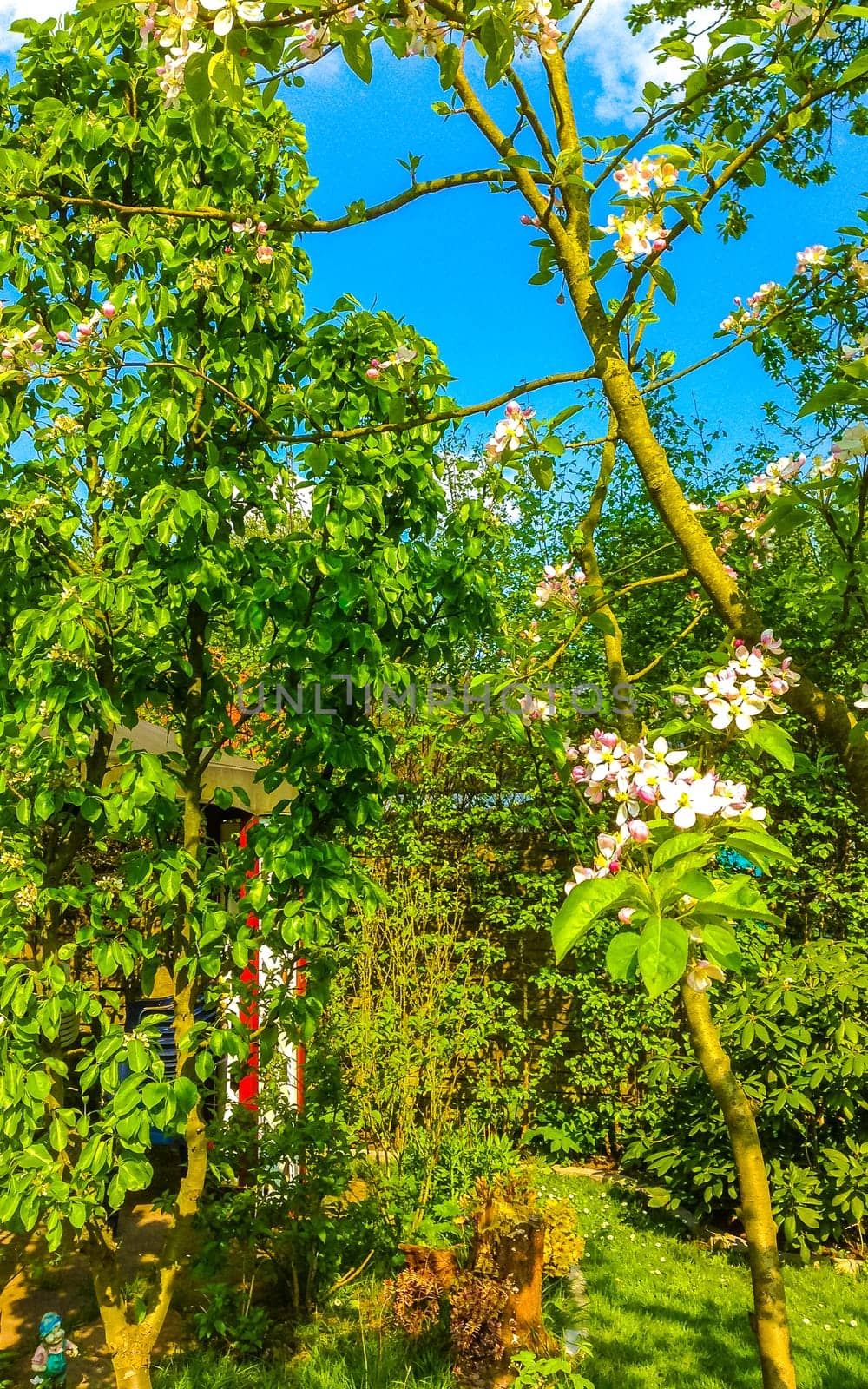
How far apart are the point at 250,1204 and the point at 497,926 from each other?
107 inches

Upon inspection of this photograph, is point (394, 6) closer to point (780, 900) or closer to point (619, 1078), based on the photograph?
point (780, 900)

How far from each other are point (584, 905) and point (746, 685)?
465mm

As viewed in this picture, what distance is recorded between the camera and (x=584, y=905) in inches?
35.4

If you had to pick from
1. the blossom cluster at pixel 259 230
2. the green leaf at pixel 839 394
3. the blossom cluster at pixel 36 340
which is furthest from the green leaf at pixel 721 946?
the blossom cluster at pixel 36 340

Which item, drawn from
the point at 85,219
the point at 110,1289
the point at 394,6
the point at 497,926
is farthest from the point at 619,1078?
the point at 394,6

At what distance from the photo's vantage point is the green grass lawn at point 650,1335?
2918 millimetres

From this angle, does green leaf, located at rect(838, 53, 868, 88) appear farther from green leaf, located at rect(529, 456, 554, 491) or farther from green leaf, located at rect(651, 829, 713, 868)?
green leaf, located at rect(651, 829, 713, 868)

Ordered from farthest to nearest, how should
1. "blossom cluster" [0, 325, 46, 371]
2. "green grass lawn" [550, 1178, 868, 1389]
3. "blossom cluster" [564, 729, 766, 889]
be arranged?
"green grass lawn" [550, 1178, 868, 1389]
"blossom cluster" [0, 325, 46, 371]
"blossom cluster" [564, 729, 766, 889]

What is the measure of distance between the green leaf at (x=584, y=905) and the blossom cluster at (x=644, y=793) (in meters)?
0.06

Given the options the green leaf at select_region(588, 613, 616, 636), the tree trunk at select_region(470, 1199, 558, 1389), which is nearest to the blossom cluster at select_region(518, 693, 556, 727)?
the green leaf at select_region(588, 613, 616, 636)

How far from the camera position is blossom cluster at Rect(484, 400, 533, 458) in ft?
5.11

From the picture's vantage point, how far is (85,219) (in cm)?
262

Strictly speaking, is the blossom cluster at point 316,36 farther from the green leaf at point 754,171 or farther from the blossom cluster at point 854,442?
the blossom cluster at point 854,442

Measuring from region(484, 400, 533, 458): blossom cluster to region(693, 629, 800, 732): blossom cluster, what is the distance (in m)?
Answer: 0.47
